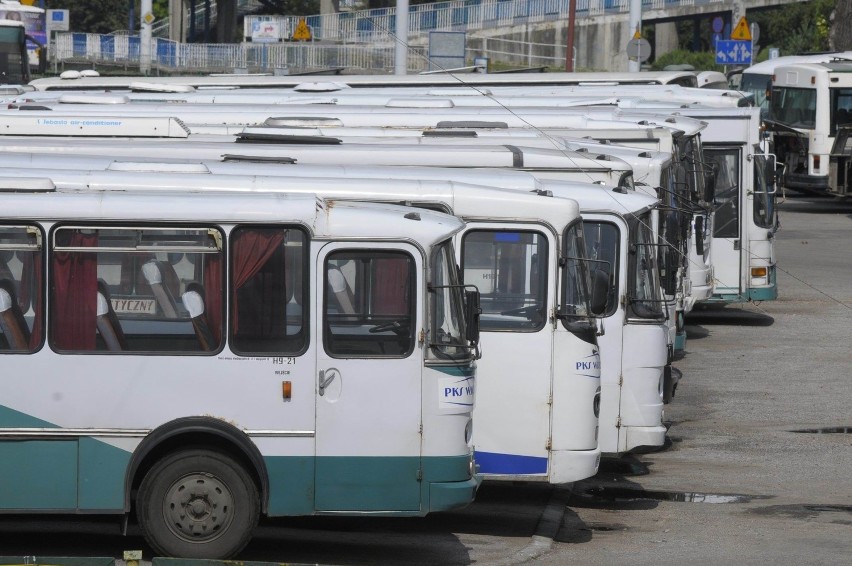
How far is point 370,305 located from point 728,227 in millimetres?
12225

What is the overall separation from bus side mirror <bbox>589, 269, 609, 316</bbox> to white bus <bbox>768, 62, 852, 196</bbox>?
81.8 feet

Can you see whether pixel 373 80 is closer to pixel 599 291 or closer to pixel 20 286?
pixel 599 291

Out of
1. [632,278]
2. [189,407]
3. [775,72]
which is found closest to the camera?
[189,407]

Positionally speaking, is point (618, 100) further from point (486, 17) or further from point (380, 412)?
point (486, 17)

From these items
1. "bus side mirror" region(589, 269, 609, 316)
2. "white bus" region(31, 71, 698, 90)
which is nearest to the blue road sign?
"white bus" region(31, 71, 698, 90)

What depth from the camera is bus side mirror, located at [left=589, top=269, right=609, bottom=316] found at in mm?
10312

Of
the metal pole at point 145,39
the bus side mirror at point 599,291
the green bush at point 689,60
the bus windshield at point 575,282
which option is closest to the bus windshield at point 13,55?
the metal pole at point 145,39

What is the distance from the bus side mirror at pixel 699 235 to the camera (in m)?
16.9

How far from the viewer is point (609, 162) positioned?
11641mm

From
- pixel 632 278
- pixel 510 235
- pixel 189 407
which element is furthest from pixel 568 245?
pixel 189 407

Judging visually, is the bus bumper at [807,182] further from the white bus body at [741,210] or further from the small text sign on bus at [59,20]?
the small text sign on bus at [59,20]

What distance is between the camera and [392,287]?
8.40m

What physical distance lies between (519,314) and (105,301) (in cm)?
296

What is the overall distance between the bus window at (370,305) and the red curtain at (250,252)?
0.36 metres
